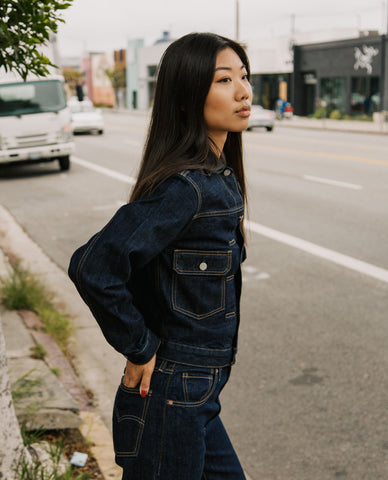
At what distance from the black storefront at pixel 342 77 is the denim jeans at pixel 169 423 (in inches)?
1468

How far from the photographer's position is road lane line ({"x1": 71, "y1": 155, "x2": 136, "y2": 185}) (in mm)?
14008

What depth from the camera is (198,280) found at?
1837mm

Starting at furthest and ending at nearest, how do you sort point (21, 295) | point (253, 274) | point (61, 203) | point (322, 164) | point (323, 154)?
point (323, 154), point (322, 164), point (61, 203), point (253, 274), point (21, 295)

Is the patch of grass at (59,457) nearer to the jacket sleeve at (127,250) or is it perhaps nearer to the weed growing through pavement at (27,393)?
the weed growing through pavement at (27,393)

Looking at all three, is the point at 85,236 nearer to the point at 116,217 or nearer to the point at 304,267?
the point at 304,267

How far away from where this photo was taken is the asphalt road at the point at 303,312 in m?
3.63

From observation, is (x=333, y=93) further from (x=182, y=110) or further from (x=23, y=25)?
(x=182, y=110)

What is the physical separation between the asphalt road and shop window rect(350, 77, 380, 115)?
25706 millimetres

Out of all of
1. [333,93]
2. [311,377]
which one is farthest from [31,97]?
[333,93]

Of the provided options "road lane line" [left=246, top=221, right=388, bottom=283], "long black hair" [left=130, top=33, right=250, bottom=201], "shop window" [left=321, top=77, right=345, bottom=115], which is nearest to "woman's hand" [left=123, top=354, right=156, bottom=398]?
"long black hair" [left=130, top=33, right=250, bottom=201]

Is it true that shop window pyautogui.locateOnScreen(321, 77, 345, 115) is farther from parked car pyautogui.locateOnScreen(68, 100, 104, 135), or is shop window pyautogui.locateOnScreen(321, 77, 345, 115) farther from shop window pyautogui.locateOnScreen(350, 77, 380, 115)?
parked car pyautogui.locateOnScreen(68, 100, 104, 135)

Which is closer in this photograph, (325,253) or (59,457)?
(59,457)

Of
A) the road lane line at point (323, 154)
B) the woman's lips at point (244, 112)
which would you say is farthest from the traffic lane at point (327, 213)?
the woman's lips at point (244, 112)

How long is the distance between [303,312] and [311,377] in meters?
1.25
